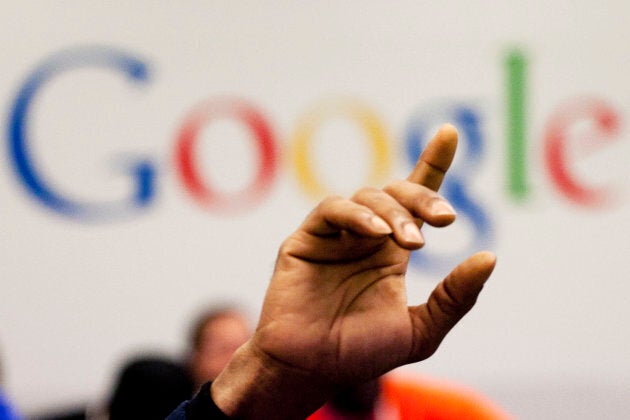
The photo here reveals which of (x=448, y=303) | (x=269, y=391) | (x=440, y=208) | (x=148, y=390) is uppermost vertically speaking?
(x=440, y=208)

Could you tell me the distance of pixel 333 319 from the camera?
102cm

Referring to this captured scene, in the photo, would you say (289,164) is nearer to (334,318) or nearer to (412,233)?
(334,318)

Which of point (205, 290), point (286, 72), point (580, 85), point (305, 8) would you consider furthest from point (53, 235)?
point (580, 85)

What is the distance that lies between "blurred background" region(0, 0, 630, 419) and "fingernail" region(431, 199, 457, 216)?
6.25ft

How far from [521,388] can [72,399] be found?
1.35 meters

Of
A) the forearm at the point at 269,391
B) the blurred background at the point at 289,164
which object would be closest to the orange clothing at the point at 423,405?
the blurred background at the point at 289,164

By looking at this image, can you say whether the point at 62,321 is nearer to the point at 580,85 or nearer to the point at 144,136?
the point at 144,136

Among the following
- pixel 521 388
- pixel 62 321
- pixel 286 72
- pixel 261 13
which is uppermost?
pixel 261 13

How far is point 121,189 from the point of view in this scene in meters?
2.77

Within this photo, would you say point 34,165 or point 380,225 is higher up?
point 380,225

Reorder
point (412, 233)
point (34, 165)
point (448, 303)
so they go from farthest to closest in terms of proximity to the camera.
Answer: point (34, 165) → point (448, 303) → point (412, 233)

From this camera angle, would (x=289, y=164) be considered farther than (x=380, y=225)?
Yes

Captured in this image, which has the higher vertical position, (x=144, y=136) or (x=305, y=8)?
(x=305, y=8)

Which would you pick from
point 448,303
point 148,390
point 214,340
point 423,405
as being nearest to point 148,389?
point 148,390
